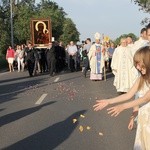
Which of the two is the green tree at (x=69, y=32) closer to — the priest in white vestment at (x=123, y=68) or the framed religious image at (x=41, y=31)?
the framed religious image at (x=41, y=31)

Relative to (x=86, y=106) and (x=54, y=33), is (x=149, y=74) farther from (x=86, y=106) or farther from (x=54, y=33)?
(x=54, y=33)

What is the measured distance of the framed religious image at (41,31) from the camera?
33844 mm

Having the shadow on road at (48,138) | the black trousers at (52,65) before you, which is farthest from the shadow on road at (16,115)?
the black trousers at (52,65)

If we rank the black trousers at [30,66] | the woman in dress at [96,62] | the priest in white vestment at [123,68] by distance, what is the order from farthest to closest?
the black trousers at [30,66]
the woman in dress at [96,62]
the priest in white vestment at [123,68]

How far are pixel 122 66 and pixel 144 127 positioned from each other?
10.7 metres

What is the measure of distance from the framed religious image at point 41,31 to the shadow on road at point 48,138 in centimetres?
2384

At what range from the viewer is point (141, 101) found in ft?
16.9

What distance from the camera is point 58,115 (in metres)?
11.3

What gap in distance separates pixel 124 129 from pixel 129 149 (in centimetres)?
174

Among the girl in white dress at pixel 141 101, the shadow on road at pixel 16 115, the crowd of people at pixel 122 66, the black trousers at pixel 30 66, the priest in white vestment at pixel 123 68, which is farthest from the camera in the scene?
the black trousers at pixel 30 66

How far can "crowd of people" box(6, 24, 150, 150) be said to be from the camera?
5.11 metres

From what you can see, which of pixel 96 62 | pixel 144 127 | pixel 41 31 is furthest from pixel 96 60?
pixel 144 127

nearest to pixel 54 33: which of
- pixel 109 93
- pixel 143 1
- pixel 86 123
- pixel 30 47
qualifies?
pixel 143 1

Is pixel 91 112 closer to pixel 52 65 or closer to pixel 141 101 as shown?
pixel 141 101
